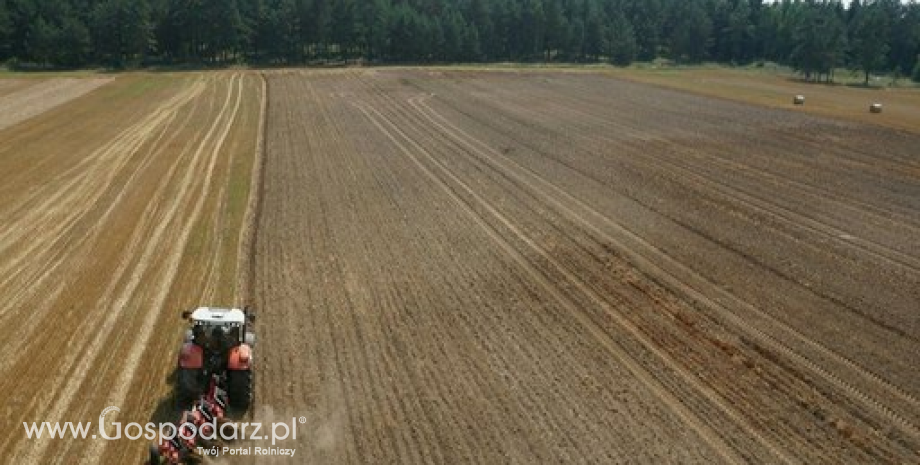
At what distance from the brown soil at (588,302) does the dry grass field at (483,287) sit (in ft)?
0.25

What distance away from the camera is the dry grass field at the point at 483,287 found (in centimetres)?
1343

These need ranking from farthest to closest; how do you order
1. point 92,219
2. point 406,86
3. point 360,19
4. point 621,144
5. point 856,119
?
1. point 360,19
2. point 406,86
3. point 856,119
4. point 621,144
5. point 92,219

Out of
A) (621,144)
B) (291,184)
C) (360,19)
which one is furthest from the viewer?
(360,19)

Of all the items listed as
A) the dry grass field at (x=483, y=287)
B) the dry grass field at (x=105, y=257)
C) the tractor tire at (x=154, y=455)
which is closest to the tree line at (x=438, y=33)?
the dry grass field at (x=105, y=257)

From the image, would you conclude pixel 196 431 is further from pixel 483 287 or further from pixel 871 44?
pixel 871 44

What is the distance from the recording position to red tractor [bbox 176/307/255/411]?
42.7 ft

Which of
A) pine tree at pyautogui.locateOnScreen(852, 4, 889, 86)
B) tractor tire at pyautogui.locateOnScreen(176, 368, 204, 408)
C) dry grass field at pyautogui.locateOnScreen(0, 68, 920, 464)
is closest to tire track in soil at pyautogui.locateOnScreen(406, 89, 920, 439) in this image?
dry grass field at pyautogui.locateOnScreen(0, 68, 920, 464)

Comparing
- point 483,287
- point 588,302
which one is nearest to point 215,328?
point 483,287

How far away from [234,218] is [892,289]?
18560 mm

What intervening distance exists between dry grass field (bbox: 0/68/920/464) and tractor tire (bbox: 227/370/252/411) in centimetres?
37

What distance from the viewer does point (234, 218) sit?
24750 mm

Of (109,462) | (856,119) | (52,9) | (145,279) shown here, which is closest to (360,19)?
(52,9)

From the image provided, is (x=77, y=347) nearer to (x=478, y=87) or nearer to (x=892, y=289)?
(x=892, y=289)

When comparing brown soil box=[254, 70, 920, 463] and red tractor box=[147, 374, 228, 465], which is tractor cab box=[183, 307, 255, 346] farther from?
brown soil box=[254, 70, 920, 463]
